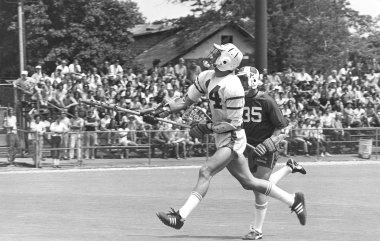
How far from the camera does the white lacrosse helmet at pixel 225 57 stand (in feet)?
30.0

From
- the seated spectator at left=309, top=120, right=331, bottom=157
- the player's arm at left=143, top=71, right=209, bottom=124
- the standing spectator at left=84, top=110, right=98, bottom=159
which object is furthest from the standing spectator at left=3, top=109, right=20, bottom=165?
the player's arm at left=143, top=71, right=209, bottom=124

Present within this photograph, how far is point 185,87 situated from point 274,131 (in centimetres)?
1645

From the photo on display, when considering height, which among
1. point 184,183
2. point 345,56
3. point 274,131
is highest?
point 345,56

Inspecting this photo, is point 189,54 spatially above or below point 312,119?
above

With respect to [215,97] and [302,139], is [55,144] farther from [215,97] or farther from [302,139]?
[215,97]

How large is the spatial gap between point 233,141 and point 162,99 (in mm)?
15794

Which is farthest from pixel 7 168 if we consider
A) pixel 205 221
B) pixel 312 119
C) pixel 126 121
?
pixel 205 221

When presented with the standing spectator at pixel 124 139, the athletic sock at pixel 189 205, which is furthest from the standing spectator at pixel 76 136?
the athletic sock at pixel 189 205

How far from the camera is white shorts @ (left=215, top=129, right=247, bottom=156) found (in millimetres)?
9211

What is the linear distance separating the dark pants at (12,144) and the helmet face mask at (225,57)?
47.1ft

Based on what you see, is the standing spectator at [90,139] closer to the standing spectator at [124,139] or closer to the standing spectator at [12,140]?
the standing spectator at [124,139]

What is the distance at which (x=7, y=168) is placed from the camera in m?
22.0

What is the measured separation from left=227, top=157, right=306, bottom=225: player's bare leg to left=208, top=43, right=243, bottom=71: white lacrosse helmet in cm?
107

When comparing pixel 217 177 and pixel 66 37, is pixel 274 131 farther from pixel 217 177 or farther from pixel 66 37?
pixel 66 37
